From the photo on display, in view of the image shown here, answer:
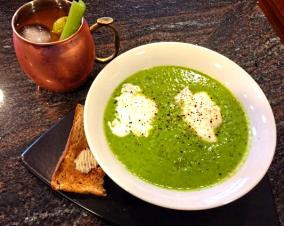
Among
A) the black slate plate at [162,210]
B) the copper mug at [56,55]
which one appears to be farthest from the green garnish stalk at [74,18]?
the black slate plate at [162,210]

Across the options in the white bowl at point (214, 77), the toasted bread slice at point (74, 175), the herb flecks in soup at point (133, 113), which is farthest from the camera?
the herb flecks in soup at point (133, 113)

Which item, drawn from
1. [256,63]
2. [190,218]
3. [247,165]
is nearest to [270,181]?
[247,165]

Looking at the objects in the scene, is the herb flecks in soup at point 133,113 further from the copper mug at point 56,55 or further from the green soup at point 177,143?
the copper mug at point 56,55

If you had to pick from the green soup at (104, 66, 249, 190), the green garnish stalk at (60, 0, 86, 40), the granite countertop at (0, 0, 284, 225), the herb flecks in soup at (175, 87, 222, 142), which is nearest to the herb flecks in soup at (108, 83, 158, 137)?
the green soup at (104, 66, 249, 190)

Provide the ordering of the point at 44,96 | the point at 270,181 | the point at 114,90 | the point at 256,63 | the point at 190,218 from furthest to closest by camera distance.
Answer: the point at 256,63 < the point at 44,96 < the point at 114,90 < the point at 270,181 < the point at 190,218

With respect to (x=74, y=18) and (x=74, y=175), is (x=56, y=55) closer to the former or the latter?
(x=74, y=18)

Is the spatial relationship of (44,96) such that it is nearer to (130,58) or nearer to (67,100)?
(67,100)
